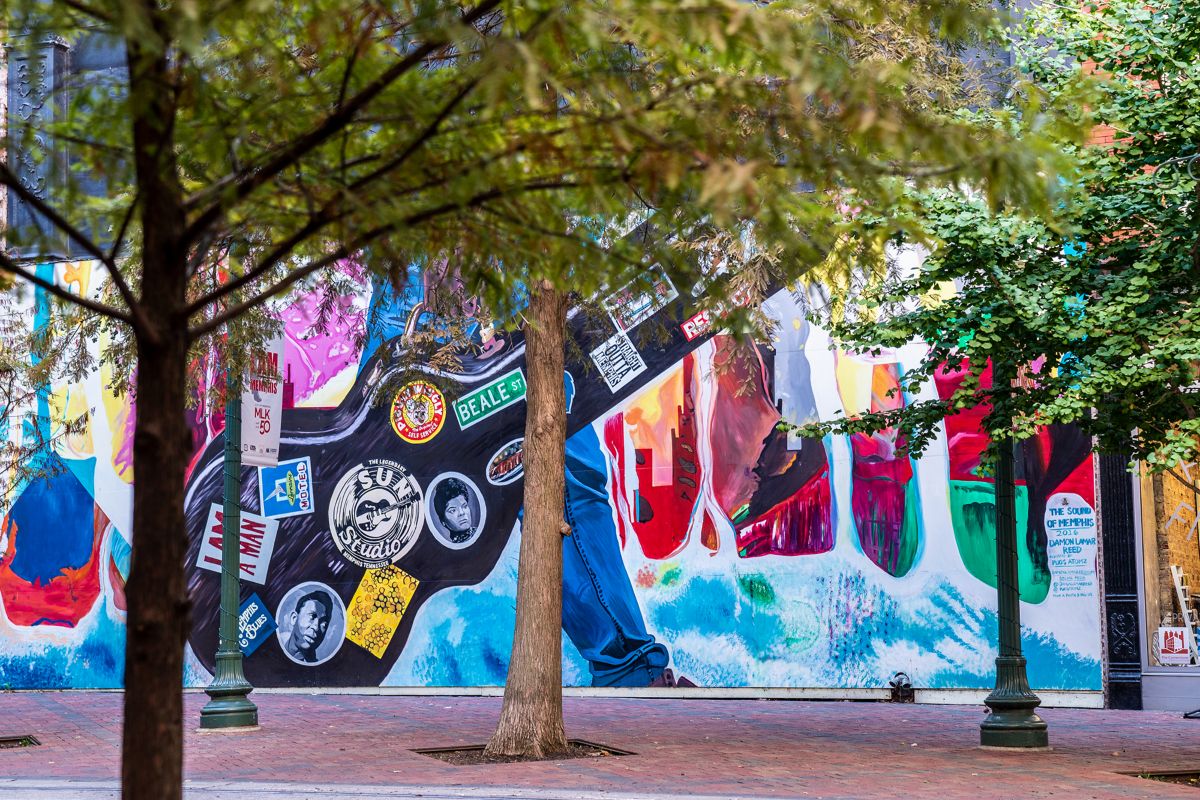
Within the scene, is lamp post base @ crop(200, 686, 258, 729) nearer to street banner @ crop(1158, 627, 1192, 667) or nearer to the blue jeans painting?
the blue jeans painting

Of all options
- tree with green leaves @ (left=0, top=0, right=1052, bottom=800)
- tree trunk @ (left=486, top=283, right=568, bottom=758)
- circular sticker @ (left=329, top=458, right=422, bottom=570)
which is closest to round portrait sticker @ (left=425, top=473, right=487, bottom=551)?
circular sticker @ (left=329, top=458, right=422, bottom=570)

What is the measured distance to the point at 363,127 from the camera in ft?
15.5

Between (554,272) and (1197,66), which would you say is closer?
(554,272)

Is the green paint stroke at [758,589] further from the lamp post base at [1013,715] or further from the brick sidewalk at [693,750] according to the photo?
the lamp post base at [1013,715]

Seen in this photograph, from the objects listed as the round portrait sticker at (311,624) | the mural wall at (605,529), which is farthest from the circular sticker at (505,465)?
the round portrait sticker at (311,624)

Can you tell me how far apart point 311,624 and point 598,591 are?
4.26 m

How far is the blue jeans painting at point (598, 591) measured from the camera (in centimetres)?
1720

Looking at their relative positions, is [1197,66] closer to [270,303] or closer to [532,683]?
[532,683]

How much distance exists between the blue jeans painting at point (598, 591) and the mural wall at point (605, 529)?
0.03 m

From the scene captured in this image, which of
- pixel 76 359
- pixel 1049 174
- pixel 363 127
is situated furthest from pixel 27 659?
pixel 1049 174

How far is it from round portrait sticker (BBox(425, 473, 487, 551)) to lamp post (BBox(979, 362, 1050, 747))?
795 cm

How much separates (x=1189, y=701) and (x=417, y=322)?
35.1 feet

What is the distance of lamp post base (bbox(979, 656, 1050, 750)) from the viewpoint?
38.2ft

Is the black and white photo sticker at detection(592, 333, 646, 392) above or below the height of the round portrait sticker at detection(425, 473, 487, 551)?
above
